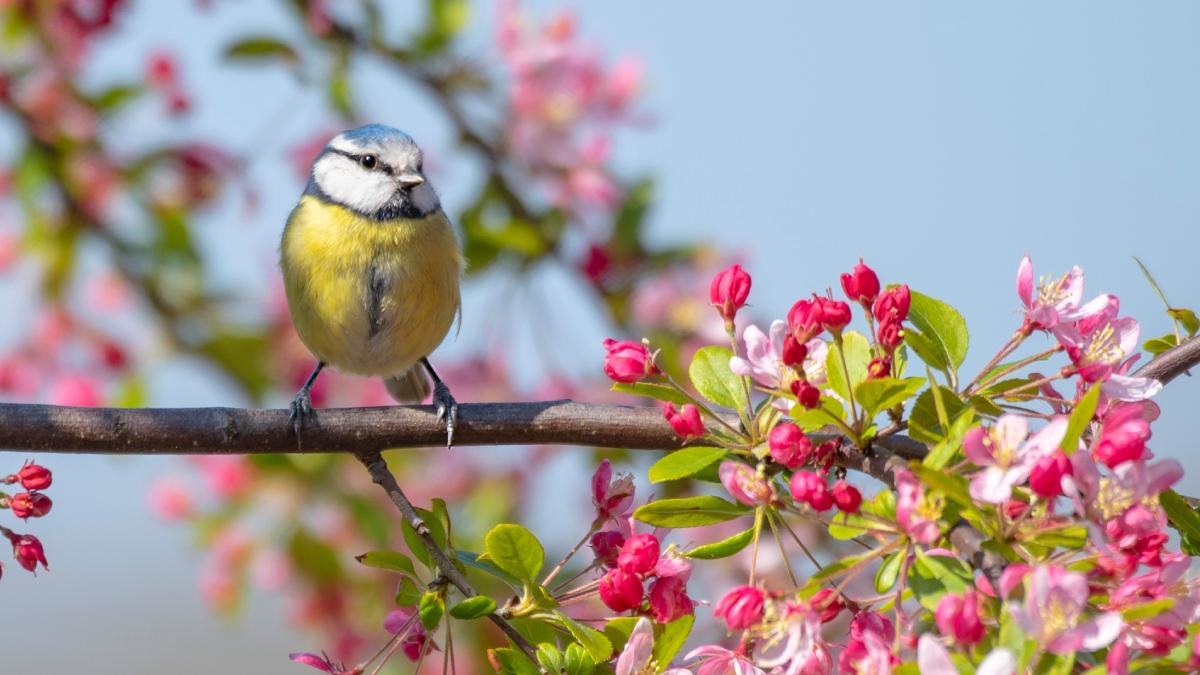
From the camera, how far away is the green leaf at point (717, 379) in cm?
196

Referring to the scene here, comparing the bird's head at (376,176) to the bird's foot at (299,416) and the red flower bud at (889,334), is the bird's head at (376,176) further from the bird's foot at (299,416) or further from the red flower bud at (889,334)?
the red flower bud at (889,334)

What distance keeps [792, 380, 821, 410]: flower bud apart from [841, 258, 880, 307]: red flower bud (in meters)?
0.17

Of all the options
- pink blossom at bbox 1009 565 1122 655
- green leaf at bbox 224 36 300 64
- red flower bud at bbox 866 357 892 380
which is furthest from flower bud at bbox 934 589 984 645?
green leaf at bbox 224 36 300 64

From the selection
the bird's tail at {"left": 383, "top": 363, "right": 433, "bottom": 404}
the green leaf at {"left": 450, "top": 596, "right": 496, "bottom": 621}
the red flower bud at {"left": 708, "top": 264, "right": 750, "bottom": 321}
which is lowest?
the green leaf at {"left": 450, "top": 596, "right": 496, "bottom": 621}

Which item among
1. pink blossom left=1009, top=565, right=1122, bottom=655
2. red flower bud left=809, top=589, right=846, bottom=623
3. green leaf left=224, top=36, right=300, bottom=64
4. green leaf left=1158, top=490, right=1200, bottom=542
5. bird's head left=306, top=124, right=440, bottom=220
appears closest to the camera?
pink blossom left=1009, top=565, right=1122, bottom=655

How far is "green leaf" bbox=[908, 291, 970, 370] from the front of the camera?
73.5 inches

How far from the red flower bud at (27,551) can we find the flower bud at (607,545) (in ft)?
2.79

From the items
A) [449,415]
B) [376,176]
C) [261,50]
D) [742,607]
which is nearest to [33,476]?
[449,415]

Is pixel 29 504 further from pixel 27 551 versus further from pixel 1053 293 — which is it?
pixel 1053 293

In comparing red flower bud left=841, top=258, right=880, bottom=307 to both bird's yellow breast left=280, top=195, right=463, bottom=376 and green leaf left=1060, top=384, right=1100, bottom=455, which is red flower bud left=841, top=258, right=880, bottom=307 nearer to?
green leaf left=1060, top=384, right=1100, bottom=455

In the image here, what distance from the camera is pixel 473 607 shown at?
1.81m

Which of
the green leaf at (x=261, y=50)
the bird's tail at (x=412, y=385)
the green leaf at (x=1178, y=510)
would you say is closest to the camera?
the green leaf at (x=1178, y=510)

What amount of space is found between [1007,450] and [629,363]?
633 millimetres

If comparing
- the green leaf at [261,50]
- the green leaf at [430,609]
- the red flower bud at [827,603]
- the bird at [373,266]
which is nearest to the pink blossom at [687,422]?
the red flower bud at [827,603]
